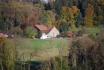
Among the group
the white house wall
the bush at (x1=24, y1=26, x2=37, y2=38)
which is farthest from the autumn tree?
the bush at (x1=24, y1=26, x2=37, y2=38)

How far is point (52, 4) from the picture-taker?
99.3 ft

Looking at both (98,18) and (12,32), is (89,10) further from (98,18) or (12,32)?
(12,32)

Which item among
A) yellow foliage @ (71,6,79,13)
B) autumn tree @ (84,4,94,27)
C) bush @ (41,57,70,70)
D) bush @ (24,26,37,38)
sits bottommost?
bush @ (41,57,70,70)

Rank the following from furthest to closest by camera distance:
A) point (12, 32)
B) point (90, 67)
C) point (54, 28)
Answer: point (54, 28)
point (12, 32)
point (90, 67)

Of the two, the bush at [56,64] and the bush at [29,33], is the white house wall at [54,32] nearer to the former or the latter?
the bush at [29,33]

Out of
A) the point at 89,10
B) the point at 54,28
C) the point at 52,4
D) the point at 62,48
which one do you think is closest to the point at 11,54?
the point at 62,48

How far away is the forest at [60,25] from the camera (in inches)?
381

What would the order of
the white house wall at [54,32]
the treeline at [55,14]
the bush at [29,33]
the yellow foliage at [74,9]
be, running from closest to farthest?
the bush at [29,33] → the white house wall at [54,32] → the treeline at [55,14] → the yellow foliage at [74,9]

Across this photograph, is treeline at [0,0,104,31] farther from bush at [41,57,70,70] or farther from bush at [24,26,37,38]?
bush at [41,57,70,70]

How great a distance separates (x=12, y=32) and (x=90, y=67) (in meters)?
11.2

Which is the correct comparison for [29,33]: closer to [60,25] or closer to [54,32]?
[54,32]

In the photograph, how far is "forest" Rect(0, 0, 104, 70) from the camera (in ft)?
31.8

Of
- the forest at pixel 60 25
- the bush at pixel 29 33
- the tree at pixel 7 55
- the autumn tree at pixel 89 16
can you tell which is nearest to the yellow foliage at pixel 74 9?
the forest at pixel 60 25

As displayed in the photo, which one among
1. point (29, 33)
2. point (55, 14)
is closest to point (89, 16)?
point (55, 14)
